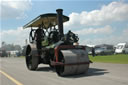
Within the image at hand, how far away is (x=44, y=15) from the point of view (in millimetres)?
10047

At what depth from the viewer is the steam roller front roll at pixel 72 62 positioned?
7569 millimetres

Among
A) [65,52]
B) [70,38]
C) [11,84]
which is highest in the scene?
[70,38]

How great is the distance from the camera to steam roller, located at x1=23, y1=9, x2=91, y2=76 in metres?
7.77

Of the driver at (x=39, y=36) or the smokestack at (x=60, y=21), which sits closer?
the smokestack at (x=60, y=21)

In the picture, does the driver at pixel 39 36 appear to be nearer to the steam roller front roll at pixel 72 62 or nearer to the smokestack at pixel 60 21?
the smokestack at pixel 60 21

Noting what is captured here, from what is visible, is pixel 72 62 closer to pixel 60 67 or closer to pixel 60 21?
pixel 60 67

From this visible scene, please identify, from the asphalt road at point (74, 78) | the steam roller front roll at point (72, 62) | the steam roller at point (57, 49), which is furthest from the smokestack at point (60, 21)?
the asphalt road at point (74, 78)

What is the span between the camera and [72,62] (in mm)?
7660

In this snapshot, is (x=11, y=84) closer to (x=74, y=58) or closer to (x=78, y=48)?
(x=74, y=58)

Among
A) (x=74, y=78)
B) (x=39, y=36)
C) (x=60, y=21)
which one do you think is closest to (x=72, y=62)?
(x=74, y=78)

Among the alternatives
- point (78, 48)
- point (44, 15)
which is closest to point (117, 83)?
point (78, 48)

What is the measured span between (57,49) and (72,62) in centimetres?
92

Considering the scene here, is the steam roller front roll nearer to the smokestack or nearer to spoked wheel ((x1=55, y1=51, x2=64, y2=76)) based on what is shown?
spoked wheel ((x1=55, y1=51, x2=64, y2=76))

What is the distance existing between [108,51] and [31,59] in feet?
82.5
